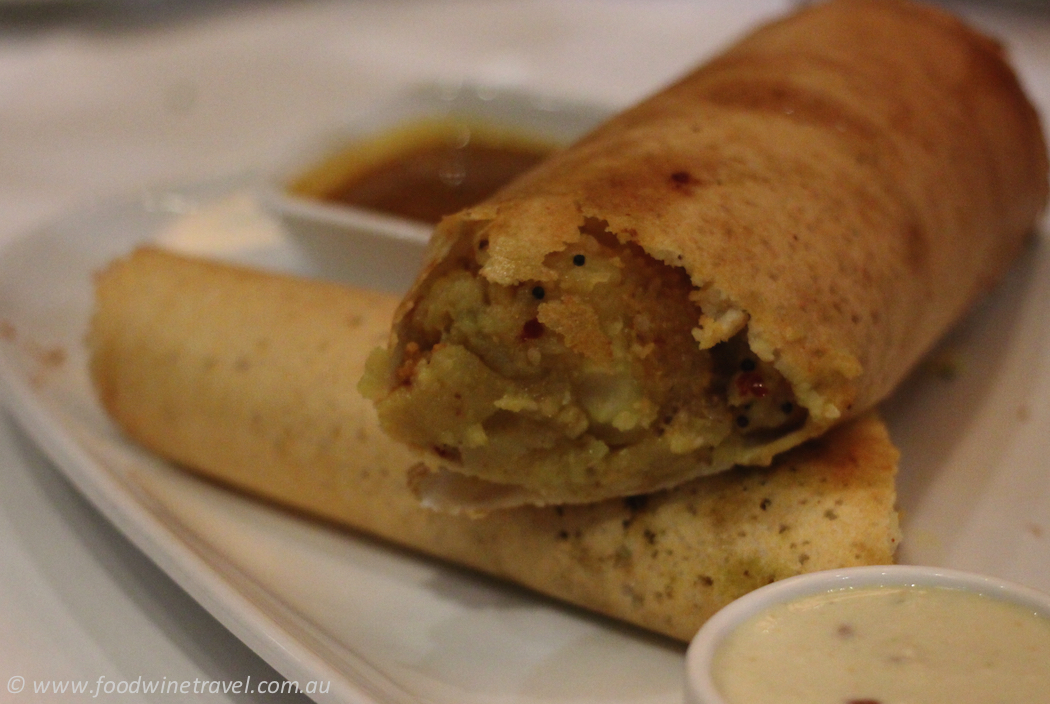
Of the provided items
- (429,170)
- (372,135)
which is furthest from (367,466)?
(372,135)

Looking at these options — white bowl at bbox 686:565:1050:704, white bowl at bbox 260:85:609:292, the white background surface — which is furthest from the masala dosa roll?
white bowl at bbox 260:85:609:292

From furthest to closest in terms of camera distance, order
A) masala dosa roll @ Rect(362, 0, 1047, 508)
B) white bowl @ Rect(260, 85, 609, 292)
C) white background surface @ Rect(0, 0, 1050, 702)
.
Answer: white background surface @ Rect(0, 0, 1050, 702), white bowl @ Rect(260, 85, 609, 292), masala dosa roll @ Rect(362, 0, 1047, 508)

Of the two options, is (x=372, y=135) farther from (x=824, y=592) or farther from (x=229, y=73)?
(x=824, y=592)

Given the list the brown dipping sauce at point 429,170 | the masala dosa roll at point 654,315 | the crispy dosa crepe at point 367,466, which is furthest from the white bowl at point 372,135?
the masala dosa roll at point 654,315

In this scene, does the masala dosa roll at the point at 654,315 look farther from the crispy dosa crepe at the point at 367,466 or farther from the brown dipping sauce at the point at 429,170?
the brown dipping sauce at the point at 429,170

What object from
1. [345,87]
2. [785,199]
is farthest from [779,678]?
[345,87]

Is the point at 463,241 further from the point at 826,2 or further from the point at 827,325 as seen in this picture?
the point at 826,2

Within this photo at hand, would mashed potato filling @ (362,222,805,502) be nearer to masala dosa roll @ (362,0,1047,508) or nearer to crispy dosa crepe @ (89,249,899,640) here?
masala dosa roll @ (362,0,1047,508)
